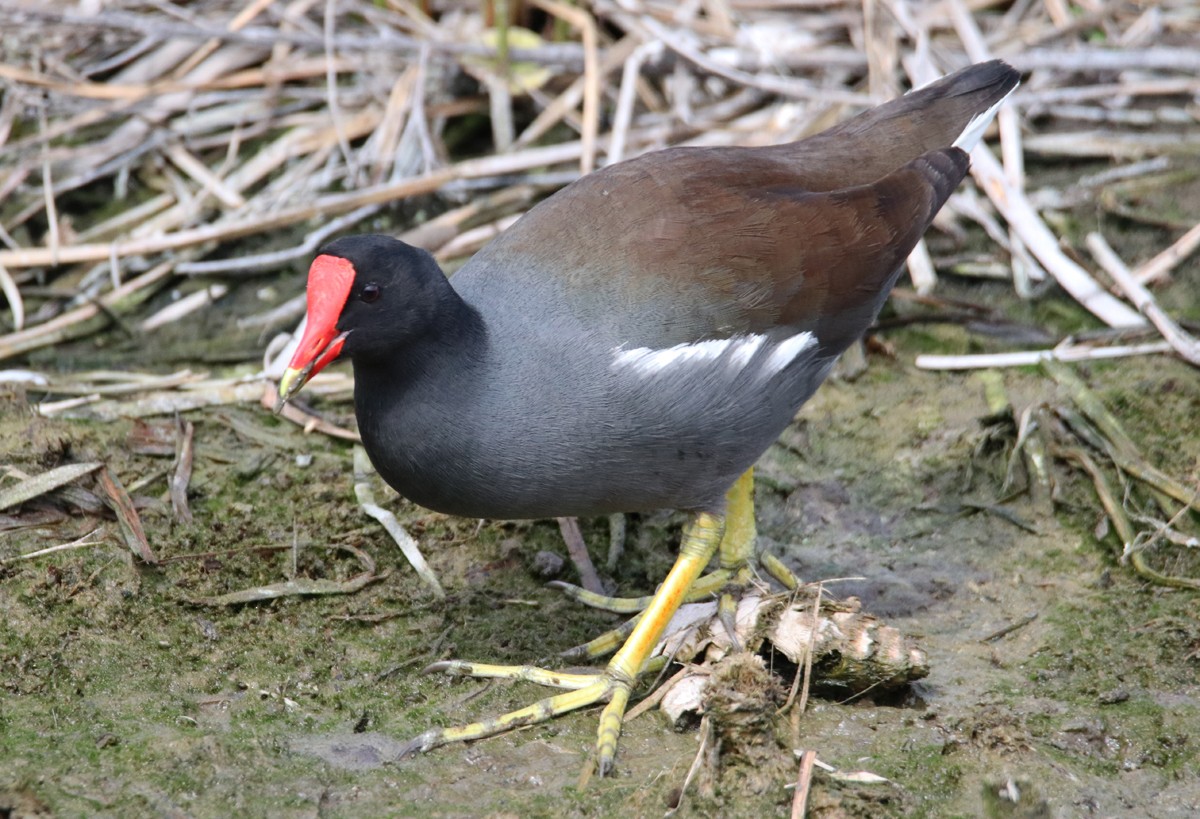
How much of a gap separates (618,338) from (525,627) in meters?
0.84

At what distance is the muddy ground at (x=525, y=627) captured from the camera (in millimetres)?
2393

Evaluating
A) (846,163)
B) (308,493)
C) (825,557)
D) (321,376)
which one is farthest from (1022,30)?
(308,493)

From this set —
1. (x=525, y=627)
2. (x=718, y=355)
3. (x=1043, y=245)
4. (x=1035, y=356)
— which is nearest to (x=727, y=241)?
(x=718, y=355)

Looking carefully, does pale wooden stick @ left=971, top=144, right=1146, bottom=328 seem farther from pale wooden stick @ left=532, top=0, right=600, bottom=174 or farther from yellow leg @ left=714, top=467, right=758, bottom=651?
yellow leg @ left=714, top=467, right=758, bottom=651

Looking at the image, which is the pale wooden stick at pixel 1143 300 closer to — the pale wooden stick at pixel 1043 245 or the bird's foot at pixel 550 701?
the pale wooden stick at pixel 1043 245

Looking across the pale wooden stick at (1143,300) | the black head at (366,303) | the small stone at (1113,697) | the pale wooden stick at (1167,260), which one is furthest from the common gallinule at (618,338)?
the pale wooden stick at (1167,260)

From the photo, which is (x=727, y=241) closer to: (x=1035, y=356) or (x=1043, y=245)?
(x=1035, y=356)

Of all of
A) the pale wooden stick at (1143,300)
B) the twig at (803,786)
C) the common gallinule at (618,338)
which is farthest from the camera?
the pale wooden stick at (1143,300)

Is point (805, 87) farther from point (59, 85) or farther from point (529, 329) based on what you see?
point (59, 85)

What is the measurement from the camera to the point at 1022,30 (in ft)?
16.5

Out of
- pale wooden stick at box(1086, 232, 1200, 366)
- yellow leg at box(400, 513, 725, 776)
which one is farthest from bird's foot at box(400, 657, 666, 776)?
pale wooden stick at box(1086, 232, 1200, 366)

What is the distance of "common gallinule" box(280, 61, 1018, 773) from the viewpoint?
8.66ft

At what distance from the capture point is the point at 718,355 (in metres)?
2.80

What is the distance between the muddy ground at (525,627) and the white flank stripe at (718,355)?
72 cm
